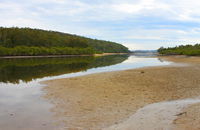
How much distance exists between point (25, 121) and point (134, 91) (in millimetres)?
8547

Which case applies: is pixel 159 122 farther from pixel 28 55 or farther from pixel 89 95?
pixel 28 55

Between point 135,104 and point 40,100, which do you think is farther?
point 40,100

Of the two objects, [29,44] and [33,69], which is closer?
[33,69]

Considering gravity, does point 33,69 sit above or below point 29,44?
below

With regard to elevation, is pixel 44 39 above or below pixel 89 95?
above

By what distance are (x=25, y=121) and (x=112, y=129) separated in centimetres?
378

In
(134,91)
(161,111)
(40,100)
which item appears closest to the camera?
(161,111)

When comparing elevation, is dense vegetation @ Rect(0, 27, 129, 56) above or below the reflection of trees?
above

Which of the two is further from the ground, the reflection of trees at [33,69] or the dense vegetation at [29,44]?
the dense vegetation at [29,44]

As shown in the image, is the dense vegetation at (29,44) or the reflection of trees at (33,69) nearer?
the reflection of trees at (33,69)

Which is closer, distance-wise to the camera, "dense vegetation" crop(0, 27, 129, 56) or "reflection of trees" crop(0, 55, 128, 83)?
"reflection of trees" crop(0, 55, 128, 83)

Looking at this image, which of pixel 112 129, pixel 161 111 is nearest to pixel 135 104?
pixel 161 111

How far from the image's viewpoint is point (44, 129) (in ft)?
29.4

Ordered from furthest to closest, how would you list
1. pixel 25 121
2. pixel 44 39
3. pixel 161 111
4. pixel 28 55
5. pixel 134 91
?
1. pixel 44 39
2. pixel 28 55
3. pixel 134 91
4. pixel 161 111
5. pixel 25 121
